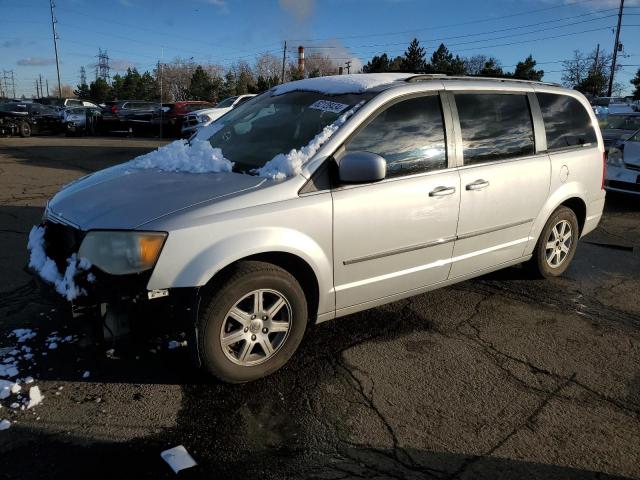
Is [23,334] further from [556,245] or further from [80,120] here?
[80,120]

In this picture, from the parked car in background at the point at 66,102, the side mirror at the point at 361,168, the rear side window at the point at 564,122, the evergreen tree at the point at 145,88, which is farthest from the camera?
the evergreen tree at the point at 145,88

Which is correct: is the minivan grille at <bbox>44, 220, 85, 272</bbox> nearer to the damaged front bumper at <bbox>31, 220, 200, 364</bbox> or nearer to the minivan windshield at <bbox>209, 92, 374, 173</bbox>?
the damaged front bumper at <bbox>31, 220, 200, 364</bbox>

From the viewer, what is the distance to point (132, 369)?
10.9 feet

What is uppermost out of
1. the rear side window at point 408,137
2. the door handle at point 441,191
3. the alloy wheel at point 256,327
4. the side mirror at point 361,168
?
the rear side window at point 408,137

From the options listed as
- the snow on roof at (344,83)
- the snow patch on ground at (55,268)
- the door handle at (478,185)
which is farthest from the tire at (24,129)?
the door handle at (478,185)

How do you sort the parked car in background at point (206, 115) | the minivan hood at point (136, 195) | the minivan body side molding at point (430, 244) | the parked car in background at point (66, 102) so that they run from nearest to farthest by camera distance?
1. the minivan hood at point (136, 195)
2. the minivan body side molding at point (430, 244)
3. the parked car in background at point (206, 115)
4. the parked car in background at point (66, 102)

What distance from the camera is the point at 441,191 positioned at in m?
3.72

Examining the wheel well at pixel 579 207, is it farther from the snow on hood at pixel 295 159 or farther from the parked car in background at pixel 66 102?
the parked car in background at pixel 66 102

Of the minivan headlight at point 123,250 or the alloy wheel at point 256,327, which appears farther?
the alloy wheel at point 256,327

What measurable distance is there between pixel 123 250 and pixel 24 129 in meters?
22.9

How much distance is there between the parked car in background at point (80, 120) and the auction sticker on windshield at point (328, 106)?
2281cm

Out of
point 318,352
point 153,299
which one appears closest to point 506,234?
point 318,352

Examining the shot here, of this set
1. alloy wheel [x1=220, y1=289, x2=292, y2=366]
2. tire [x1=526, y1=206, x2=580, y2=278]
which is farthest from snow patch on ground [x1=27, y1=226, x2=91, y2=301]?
tire [x1=526, y1=206, x2=580, y2=278]

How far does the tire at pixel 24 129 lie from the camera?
21891mm
